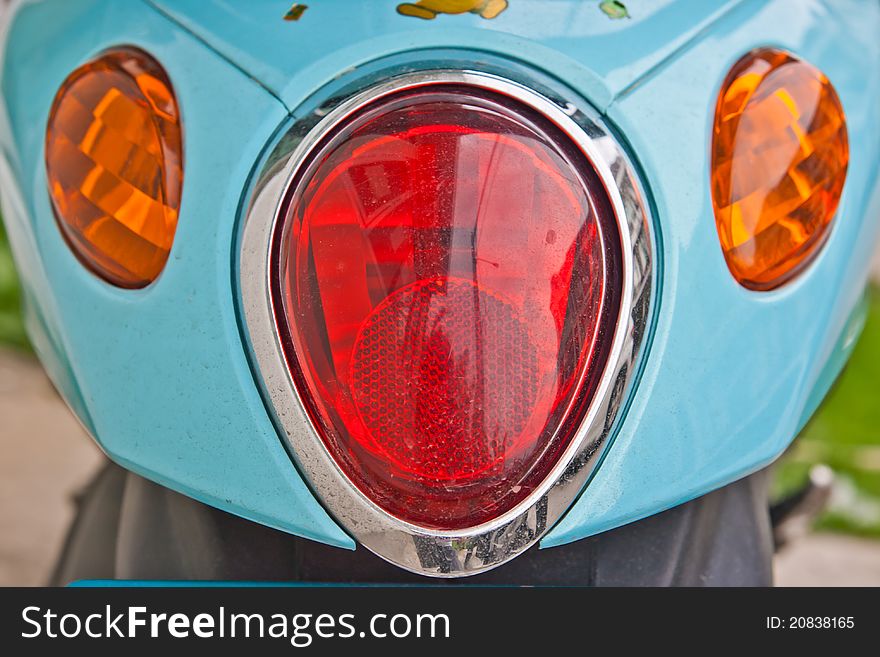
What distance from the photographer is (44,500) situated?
2912mm

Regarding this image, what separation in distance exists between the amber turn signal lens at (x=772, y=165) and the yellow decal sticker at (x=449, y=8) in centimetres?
24

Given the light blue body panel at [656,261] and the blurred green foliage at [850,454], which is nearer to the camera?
the light blue body panel at [656,261]

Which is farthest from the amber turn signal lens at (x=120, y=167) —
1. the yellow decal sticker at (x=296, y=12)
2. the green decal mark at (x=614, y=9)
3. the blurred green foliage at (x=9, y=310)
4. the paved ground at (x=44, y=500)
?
the blurred green foliage at (x=9, y=310)

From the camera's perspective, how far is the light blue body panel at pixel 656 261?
908 millimetres

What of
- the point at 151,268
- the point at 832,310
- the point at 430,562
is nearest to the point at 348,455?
the point at 430,562

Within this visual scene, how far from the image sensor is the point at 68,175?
3.26 ft

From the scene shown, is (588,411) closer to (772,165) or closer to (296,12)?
(772,165)

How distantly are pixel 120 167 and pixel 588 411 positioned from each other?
0.51 metres

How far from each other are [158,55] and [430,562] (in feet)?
1.84

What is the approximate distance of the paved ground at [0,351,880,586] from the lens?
8.69 feet

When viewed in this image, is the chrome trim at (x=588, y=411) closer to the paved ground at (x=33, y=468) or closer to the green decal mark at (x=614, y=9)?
the green decal mark at (x=614, y=9)
